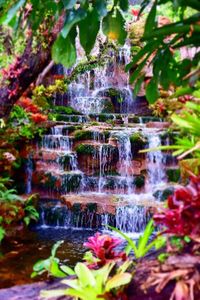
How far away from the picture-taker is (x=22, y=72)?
5668 mm

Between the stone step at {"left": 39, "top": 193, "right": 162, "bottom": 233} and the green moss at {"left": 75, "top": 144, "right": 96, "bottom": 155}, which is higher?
the green moss at {"left": 75, "top": 144, "right": 96, "bottom": 155}

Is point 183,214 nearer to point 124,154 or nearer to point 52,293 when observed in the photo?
point 52,293

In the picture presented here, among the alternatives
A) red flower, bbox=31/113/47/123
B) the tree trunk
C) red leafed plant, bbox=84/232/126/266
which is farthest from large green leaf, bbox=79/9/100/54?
red flower, bbox=31/113/47/123

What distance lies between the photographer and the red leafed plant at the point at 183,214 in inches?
66.1

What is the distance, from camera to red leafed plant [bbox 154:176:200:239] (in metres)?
1.68

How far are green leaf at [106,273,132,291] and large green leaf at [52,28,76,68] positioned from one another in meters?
1.07

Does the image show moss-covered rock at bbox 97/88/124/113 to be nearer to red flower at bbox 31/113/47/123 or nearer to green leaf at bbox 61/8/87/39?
red flower at bbox 31/113/47/123

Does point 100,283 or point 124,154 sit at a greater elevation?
point 124,154

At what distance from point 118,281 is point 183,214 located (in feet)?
1.34

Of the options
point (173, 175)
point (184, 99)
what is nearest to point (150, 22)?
point (184, 99)

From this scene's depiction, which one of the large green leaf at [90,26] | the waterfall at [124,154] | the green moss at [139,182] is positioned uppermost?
the large green leaf at [90,26]

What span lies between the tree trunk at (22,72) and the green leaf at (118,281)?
13.4 ft

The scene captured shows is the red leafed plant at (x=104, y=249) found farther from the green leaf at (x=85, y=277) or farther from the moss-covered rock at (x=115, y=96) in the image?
the moss-covered rock at (x=115, y=96)

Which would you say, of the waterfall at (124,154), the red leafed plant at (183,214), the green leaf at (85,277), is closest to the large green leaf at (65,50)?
the red leafed plant at (183,214)
